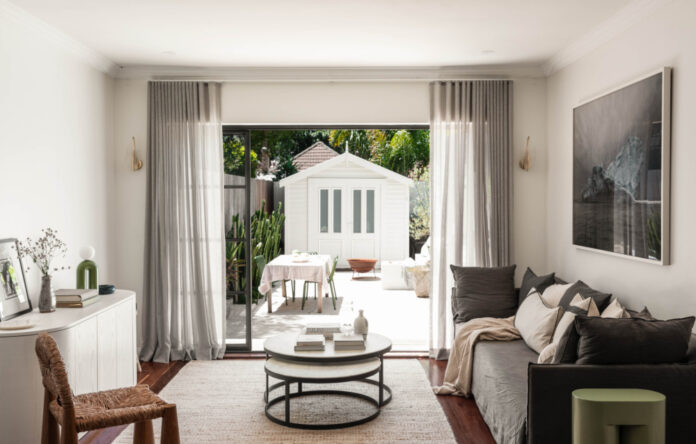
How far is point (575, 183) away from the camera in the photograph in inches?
190

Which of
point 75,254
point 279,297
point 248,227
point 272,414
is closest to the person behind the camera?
point 272,414

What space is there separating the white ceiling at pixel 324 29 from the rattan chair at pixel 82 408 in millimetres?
2258

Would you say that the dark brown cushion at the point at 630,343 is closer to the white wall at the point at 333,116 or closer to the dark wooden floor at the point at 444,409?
the dark wooden floor at the point at 444,409

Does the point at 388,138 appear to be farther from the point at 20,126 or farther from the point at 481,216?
the point at 20,126

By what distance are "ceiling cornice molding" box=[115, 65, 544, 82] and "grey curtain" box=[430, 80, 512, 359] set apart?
0.34ft

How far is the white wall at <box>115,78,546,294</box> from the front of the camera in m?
5.61

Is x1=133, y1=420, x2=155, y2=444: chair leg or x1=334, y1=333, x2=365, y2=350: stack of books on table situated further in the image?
x1=334, y1=333, x2=365, y2=350: stack of books on table

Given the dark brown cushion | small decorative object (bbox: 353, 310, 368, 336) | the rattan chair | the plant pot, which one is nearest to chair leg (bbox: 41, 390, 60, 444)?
the rattan chair

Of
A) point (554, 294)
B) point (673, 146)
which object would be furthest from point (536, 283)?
point (673, 146)

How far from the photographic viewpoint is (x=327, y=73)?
18.2ft

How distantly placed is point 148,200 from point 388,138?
10979mm

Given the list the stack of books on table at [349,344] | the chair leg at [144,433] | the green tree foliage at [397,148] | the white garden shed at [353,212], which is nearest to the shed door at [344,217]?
the white garden shed at [353,212]

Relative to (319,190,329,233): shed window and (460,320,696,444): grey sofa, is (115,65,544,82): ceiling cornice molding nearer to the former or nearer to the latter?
(460,320,696,444): grey sofa

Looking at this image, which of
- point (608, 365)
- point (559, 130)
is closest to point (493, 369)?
point (608, 365)
